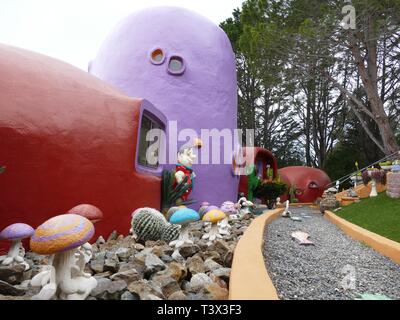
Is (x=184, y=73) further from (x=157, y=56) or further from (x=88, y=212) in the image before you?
(x=88, y=212)

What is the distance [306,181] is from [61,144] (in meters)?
15.1

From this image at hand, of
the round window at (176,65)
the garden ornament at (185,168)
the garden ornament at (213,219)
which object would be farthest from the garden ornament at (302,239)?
the round window at (176,65)

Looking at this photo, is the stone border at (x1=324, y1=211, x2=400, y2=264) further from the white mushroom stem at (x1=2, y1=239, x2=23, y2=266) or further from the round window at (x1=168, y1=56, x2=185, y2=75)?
the round window at (x1=168, y1=56, x2=185, y2=75)

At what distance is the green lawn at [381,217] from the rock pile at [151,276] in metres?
2.95

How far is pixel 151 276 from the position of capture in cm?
236

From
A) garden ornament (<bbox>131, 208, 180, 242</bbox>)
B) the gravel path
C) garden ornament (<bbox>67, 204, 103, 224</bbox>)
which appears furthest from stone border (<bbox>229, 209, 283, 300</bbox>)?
garden ornament (<bbox>67, 204, 103, 224</bbox>)

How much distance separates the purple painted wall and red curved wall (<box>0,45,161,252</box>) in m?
2.78

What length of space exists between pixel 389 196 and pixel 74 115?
6.95 m

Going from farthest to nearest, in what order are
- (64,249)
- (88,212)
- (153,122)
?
(153,122)
(88,212)
(64,249)

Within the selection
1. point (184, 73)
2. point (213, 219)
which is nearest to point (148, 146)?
point (213, 219)

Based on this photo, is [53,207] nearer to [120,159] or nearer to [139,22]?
[120,159]

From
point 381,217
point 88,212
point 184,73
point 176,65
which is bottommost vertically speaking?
point 381,217

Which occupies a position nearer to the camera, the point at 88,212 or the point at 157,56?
the point at 88,212
